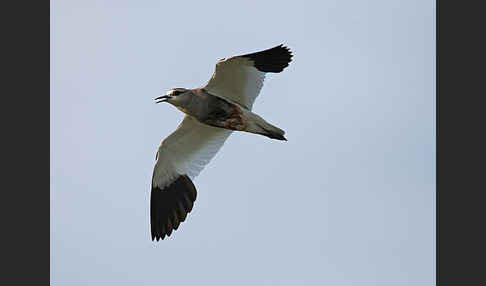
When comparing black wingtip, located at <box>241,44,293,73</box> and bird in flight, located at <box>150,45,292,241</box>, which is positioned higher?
black wingtip, located at <box>241,44,293,73</box>

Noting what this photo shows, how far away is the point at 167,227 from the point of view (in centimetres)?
1429

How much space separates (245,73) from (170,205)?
299 cm

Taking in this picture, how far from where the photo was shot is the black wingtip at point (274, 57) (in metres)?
13.5

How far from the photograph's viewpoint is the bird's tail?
43.8 ft

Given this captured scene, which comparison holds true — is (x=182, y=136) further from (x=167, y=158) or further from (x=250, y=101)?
(x=250, y=101)

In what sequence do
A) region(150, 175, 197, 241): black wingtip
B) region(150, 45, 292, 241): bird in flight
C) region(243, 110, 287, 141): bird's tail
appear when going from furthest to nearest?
region(150, 175, 197, 241): black wingtip → region(150, 45, 292, 241): bird in flight → region(243, 110, 287, 141): bird's tail

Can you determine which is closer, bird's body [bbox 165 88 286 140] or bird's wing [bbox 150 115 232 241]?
bird's body [bbox 165 88 286 140]

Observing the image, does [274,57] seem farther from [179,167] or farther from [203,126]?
[179,167]

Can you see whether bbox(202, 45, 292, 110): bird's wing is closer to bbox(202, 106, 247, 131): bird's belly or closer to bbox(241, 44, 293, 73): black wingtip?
bbox(241, 44, 293, 73): black wingtip

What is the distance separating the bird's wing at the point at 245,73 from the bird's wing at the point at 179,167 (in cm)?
93

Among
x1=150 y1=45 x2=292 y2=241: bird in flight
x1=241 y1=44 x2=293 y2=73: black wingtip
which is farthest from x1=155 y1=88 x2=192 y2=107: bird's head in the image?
x1=241 y1=44 x2=293 y2=73: black wingtip

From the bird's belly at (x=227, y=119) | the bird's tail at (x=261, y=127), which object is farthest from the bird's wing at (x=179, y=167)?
the bird's tail at (x=261, y=127)

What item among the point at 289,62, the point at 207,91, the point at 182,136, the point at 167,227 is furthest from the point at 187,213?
the point at 289,62

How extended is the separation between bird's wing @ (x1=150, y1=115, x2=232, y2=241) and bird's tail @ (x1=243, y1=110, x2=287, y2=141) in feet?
3.95
